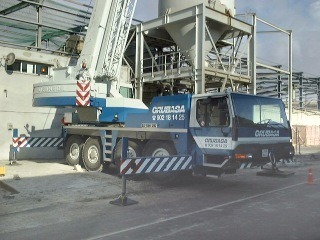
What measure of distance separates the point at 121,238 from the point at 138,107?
7867mm

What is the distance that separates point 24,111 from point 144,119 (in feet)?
25.0

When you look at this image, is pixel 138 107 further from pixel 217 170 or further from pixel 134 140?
pixel 217 170

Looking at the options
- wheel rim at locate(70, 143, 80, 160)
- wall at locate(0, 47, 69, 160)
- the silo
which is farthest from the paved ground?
the silo

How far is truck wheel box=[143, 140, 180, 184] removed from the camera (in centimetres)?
1022

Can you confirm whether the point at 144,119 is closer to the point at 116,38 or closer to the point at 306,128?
the point at 116,38

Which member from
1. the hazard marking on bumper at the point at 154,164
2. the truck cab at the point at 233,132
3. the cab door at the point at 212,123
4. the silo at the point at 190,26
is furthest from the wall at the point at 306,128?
the hazard marking on bumper at the point at 154,164

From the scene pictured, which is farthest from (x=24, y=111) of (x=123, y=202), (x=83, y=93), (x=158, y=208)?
(x=158, y=208)

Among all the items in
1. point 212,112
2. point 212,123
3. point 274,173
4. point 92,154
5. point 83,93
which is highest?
point 83,93

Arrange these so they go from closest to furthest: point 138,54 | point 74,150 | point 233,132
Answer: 1. point 233,132
2. point 74,150
3. point 138,54

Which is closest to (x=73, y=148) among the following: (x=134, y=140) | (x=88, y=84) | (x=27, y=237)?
(x=88, y=84)

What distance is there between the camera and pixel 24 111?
16109 millimetres

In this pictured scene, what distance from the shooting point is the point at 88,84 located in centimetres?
1262

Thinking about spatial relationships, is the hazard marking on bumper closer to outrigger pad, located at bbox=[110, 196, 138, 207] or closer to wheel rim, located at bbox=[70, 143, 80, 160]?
outrigger pad, located at bbox=[110, 196, 138, 207]

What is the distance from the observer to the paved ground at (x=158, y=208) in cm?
570
